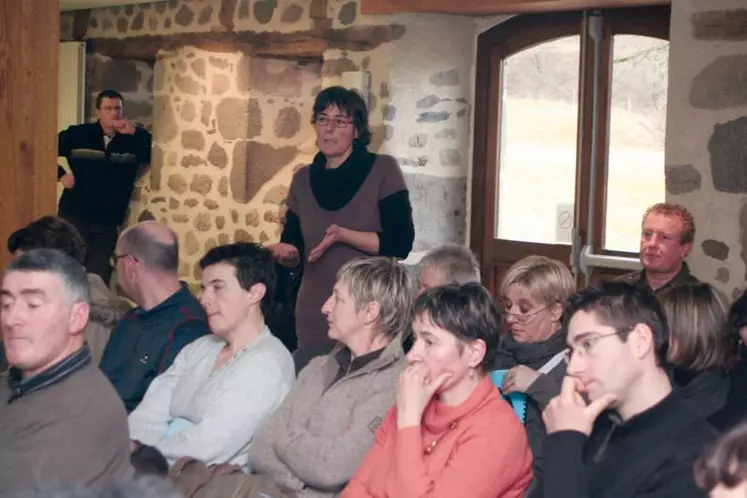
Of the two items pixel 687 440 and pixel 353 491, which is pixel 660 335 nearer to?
pixel 687 440

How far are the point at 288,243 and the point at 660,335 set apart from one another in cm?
239

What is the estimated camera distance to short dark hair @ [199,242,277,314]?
3.73 meters

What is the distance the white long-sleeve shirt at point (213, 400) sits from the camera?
340cm

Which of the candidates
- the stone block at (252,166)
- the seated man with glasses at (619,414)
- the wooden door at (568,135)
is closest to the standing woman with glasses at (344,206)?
the wooden door at (568,135)

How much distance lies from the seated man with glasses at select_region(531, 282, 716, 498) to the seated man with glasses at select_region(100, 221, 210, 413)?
62.7 inches

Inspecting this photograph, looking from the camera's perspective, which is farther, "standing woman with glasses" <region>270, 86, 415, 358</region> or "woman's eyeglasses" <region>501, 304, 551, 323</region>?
"standing woman with glasses" <region>270, 86, 415, 358</region>

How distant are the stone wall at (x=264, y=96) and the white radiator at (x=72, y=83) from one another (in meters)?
0.11

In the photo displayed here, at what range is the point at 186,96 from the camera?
762 cm

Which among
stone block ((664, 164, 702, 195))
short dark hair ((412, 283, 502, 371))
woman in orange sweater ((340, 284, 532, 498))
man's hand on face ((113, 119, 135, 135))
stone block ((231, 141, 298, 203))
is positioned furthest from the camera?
man's hand on face ((113, 119, 135, 135))

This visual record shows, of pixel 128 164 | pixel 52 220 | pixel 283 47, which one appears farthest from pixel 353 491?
pixel 128 164

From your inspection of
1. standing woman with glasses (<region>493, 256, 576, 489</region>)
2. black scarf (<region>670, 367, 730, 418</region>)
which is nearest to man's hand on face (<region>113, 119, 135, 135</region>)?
standing woman with glasses (<region>493, 256, 576, 489</region>)

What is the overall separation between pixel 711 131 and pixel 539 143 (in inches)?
54.2

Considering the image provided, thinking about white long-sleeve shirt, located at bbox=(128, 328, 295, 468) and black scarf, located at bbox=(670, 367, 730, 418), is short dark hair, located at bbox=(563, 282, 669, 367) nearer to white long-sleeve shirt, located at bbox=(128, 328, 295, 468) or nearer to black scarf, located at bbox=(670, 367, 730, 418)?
black scarf, located at bbox=(670, 367, 730, 418)

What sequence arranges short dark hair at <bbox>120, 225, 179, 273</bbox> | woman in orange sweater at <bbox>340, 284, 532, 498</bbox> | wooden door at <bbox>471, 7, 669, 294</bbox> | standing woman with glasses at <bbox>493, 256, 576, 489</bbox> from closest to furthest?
woman in orange sweater at <bbox>340, 284, 532, 498</bbox>
standing woman with glasses at <bbox>493, 256, 576, 489</bbox>
short dark hair at <bbox>120, 225, 179, 273</bbox>
wooden door at <bbox>471, 7, 669, 294</bbox>
